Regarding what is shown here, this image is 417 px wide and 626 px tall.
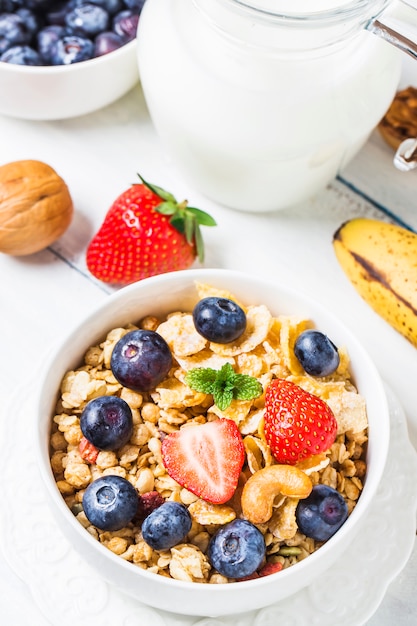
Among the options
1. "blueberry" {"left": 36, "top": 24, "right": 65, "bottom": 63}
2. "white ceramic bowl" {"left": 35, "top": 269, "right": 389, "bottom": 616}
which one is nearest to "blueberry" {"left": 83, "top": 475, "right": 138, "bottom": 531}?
"white ceramic bowl" {"left": 35, "top": 269, "right": 389, "bottom": 616}

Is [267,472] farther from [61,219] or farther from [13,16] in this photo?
→ [13,16]

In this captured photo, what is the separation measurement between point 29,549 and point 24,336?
36cm

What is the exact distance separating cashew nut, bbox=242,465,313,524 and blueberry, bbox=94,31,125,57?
80 cm

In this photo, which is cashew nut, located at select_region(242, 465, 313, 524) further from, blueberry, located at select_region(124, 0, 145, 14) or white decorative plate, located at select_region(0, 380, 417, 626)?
blueberry, located at select_region(124, 0, 145, 14)

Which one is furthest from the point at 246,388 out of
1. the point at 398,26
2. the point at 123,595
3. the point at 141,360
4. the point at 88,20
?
the point at 88,20

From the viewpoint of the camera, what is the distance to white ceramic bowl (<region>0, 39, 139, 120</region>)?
1.39 metres

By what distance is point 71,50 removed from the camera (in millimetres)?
1460

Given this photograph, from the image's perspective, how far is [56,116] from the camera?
1471mm

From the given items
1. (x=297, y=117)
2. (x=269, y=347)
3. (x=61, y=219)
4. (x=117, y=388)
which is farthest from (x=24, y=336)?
(x=297, y=117)

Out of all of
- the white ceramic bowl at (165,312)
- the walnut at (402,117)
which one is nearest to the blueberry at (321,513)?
the white ceramic bowl at (165,312)

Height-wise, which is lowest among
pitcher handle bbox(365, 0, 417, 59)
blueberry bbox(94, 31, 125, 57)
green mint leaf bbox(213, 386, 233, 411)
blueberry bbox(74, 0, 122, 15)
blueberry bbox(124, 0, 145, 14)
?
green mint leaf bbox(213, 386, 233, 411)

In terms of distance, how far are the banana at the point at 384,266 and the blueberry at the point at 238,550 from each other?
50 centimetres

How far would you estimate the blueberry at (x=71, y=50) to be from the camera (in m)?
1.45

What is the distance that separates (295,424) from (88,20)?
839 mm
